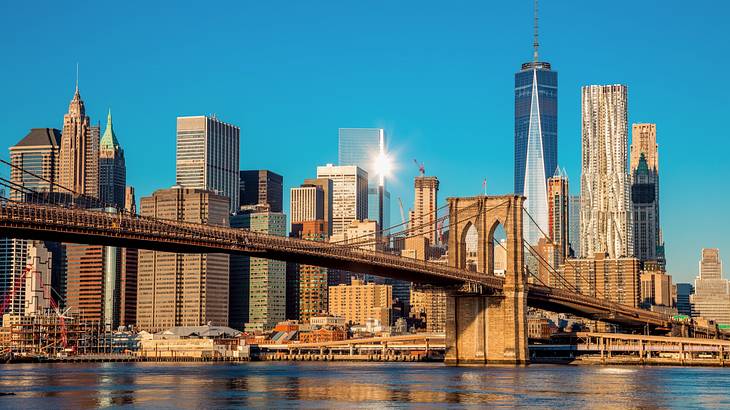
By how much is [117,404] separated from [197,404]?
11.3 ft

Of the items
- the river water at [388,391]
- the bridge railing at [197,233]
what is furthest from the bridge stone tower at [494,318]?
the river water at [388,391]

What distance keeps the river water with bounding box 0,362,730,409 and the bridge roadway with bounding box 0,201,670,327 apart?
24.7 feet

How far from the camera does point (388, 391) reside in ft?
214

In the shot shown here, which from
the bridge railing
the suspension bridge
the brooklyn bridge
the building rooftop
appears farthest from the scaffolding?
the bridge railing

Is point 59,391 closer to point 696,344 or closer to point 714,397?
point 714,397

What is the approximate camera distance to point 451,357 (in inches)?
3824

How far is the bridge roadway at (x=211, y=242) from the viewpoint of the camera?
63.5 metres

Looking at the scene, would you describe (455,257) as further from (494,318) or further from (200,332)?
(200,332)

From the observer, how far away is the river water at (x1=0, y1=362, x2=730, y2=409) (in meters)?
55.9

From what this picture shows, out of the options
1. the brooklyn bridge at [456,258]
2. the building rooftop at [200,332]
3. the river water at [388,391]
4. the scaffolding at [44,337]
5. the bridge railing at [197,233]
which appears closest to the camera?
the river water at [388,391]

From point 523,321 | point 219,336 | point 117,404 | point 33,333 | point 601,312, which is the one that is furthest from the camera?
point 219,336

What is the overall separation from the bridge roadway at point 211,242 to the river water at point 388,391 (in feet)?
24.7

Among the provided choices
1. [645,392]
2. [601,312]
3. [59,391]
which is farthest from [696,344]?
[59,391]

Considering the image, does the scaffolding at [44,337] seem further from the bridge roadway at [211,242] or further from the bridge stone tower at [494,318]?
the bridge roadway at [211,242]
